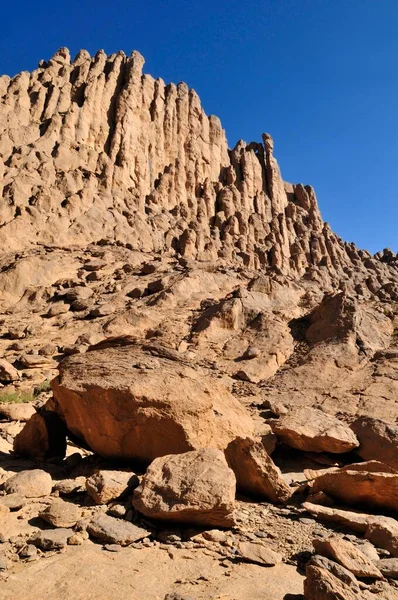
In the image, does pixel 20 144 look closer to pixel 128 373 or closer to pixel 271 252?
pixel 271 252

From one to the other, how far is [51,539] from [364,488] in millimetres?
4349

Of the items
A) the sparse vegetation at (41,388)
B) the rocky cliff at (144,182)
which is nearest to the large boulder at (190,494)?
the sparse vegetation at (41,388)

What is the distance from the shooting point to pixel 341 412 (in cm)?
1109

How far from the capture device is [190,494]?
4.66 meters

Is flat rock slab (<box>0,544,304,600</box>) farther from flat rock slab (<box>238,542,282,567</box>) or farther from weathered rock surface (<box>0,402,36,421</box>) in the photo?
weathered rock surface (<box>0,402,36,421</box>)

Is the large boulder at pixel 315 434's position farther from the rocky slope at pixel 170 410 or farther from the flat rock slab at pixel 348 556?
the flat rock slab at pixel 348 556

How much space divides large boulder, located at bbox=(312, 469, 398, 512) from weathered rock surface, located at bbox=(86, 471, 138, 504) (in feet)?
10.2

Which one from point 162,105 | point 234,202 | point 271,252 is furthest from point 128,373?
point 162,105

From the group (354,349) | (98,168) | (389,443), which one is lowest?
(389,443)

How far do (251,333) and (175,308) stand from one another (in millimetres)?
4556

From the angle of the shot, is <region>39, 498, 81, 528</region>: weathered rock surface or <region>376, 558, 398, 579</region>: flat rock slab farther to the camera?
<region>39, 498, 81, 528</region>: weathered rock surface

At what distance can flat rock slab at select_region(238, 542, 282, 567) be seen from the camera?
411cm

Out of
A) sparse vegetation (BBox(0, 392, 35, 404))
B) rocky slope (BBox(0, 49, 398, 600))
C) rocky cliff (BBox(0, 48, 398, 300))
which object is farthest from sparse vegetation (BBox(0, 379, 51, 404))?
rocky cliff (BBox(0, 48, 398, 300))

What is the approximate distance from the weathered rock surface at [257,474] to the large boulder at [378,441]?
112 inches
